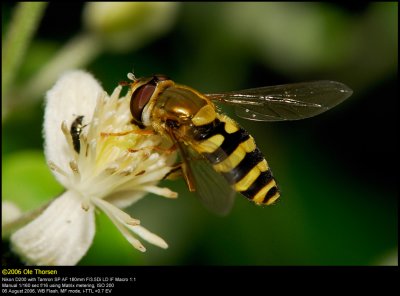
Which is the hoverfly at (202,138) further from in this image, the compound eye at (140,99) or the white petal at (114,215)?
the white petal at (114,215)

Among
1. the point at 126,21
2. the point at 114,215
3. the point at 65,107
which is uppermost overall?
the point at 126,21

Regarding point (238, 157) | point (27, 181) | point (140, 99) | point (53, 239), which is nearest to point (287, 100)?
point (238, 157)

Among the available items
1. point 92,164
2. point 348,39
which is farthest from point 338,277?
point 348,39

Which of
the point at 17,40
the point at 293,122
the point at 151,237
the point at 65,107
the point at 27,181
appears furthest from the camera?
the point at 293,122

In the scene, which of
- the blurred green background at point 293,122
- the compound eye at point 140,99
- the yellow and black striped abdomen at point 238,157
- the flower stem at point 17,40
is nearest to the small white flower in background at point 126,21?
the blurred green background at point 293,122

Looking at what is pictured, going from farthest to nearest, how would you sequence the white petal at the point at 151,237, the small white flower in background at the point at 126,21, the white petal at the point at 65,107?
1. the small white flower in background at the point at 126,21
2. the white petal at the point at 65,107
3. the white petal at the point at 151,237

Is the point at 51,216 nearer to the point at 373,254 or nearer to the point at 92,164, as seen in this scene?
the point at 92,164

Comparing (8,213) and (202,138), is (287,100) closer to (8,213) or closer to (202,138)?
(202,138)
